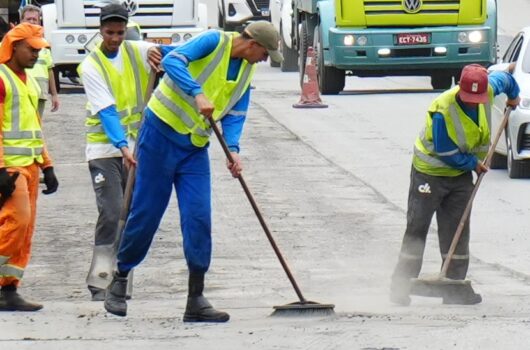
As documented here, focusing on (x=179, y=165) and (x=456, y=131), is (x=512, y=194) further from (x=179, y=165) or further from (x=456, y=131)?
(x=179, y=165)

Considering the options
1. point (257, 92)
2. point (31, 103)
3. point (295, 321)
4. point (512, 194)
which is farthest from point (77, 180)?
point (257, 92)

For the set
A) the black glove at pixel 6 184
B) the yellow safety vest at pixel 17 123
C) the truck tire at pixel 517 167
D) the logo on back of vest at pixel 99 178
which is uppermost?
the yellow safety vest at pixel 17 123

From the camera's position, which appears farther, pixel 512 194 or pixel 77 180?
pixel 77 180

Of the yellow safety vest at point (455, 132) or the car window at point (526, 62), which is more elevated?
the yellow safety vest at point (455, 132)

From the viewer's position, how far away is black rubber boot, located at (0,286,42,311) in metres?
9.71

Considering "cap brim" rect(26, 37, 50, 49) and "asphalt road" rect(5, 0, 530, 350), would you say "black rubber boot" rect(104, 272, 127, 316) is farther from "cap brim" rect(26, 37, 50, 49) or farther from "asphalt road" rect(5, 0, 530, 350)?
"cap brim" rect(26, 37, 50, 49)

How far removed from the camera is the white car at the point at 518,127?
656 inches

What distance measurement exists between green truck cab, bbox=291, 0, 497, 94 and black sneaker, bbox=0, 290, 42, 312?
15.7 meters

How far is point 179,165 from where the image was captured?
920 centimetres

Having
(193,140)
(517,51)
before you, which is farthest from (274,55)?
(517,51)

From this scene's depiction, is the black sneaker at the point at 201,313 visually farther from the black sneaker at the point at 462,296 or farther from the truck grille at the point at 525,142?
the truck grille at the point at 525,142

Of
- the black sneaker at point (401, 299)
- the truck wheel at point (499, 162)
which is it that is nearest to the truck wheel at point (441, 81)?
the truck wheel at point (499, 162)

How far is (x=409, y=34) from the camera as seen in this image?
25172mm

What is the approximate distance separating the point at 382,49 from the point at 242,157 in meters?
7.20
